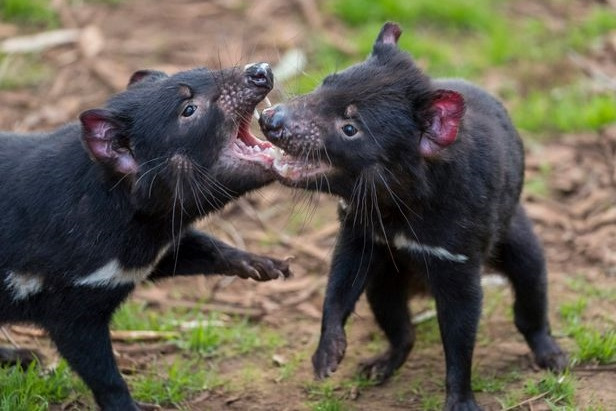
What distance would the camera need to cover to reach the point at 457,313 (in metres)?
4.91

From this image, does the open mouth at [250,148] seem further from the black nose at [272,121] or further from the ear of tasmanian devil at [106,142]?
the ear of tasmanian devil at [106,142]

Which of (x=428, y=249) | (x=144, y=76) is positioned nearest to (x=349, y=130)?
(x=428, y=249)

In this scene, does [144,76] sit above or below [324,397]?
above

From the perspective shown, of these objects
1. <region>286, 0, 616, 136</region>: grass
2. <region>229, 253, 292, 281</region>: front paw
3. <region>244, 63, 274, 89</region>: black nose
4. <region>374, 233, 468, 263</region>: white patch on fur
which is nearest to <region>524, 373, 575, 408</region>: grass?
<region>374, 233, 468, 263</region>: white patch on fur

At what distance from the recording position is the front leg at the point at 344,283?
5000 mm

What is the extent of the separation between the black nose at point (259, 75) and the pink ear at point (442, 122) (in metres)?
0.72

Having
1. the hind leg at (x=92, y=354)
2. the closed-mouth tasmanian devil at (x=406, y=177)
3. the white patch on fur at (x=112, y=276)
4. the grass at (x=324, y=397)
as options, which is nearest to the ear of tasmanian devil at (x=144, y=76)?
the closed-mouth tasmanian devil at (x=406, y=177)

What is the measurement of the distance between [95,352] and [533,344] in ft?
7.16

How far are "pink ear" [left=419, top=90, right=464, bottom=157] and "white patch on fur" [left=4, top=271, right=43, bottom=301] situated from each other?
5.77ft

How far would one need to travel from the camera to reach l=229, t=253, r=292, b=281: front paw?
5.25m

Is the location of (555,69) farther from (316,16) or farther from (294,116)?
(294,116)

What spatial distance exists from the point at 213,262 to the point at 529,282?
1553 millimetres

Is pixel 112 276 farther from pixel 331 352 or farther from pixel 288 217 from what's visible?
pixel 288 217

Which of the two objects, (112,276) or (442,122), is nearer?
(442,122)
